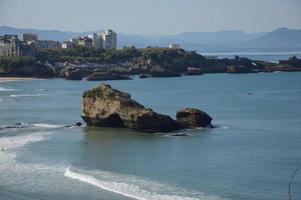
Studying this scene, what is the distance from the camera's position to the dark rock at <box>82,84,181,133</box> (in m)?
34.0

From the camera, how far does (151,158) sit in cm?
2706

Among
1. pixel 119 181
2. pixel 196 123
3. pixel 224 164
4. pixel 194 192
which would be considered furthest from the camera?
pixel 196 123

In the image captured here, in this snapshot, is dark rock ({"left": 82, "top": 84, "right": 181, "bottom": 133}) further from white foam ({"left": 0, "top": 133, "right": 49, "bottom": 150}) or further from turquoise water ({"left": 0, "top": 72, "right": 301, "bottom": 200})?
white foam ({"left": 0, "top": 133, "right": 49, "bottom": 150})

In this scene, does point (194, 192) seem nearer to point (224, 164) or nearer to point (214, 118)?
point (224, 164)

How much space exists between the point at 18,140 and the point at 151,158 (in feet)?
28.1

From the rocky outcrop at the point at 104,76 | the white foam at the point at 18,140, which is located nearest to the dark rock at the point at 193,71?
the rocky outcrop at the point at 104,76

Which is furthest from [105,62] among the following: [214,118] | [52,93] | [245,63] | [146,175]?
[146,175]

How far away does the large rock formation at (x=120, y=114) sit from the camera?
34000 millimetres

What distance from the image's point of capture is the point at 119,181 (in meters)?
22.3

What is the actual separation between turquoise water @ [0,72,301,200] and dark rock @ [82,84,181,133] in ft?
2.79

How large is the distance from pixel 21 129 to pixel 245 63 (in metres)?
80.6

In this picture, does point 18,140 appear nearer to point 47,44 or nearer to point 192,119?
point 192,119

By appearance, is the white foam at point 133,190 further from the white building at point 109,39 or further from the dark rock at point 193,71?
the white building at point 109,39

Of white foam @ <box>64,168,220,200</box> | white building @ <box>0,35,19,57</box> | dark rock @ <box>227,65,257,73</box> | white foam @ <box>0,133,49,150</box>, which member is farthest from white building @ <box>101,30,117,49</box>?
white foam @ <box>64,168,220,200</box>
